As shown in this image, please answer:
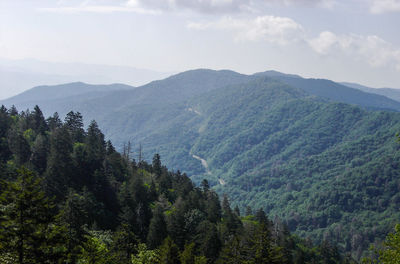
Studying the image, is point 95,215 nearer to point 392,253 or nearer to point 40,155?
point 40,155

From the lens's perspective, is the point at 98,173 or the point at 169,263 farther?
the point at 98,173

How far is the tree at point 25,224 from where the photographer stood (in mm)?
19281

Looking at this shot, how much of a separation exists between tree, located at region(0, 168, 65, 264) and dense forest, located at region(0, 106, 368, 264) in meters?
0.05

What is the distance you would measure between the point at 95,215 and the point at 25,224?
33.4 m

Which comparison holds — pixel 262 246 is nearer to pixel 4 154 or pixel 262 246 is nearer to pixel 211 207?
pixel 211 207

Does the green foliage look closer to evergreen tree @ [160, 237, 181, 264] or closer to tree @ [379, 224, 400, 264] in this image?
evergreen tree @ [160, 237, 181, 264]

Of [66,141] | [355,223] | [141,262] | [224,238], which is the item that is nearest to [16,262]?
[141,262]

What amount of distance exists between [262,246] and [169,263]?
930cm

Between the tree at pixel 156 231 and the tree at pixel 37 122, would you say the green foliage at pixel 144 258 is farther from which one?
the tree at pixel 37 122

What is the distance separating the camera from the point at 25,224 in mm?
19531

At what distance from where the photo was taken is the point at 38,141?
61.4 meters

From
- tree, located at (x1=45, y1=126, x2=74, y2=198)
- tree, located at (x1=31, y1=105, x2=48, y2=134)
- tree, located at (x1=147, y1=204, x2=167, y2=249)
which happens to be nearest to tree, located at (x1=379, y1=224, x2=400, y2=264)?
Result: tree, located at (x1=147, y1=204, x2=167, y2=249)

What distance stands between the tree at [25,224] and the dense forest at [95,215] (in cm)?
5

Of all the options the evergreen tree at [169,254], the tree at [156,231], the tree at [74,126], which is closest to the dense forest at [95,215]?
the evergreen tree at [169,254]
